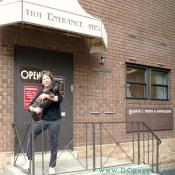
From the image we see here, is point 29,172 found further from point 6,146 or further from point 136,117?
point 136,117

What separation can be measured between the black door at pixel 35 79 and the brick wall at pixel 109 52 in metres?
0.13

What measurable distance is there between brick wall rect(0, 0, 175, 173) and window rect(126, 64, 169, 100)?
0.59ft

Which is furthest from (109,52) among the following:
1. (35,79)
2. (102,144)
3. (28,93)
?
(28,93)

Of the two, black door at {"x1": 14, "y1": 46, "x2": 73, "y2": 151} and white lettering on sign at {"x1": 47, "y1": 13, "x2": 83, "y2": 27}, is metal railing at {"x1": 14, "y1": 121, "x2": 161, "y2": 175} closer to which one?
→ black door at {"x1": 14, "y1": 46, "x2": 73, "y2": 151}

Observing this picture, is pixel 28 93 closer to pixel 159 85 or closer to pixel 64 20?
pixel 64 20

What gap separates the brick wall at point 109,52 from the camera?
297 inches

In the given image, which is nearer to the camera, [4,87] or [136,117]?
[4,87]

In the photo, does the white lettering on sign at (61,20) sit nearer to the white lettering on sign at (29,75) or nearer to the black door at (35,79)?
the black door at (35,79)

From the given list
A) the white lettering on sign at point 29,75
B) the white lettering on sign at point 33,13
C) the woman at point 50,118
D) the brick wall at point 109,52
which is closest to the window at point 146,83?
the brick wall at point 109,52

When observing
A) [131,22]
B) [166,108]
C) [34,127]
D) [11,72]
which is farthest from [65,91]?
[166,108]

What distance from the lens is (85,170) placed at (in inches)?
279

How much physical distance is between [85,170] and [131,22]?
4726 mm

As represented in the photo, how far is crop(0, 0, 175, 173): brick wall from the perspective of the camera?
7.55 m

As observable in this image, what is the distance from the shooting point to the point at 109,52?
964cm
